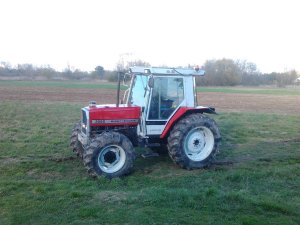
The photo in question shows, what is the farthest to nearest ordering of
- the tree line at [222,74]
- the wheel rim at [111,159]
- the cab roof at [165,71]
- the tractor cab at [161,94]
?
the tree line at [222,74] → the tractor cab at [161,94] → the cab roof at [165,71] → the wheel rim at [111,159]

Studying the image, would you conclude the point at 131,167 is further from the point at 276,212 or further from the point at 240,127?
the point at 240,127

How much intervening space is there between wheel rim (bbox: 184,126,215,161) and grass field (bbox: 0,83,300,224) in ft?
1.39

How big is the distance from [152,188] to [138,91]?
114 inches

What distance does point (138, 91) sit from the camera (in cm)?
939

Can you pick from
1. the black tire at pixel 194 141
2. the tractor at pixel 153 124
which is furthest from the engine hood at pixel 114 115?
the black tire at pixel 194 141

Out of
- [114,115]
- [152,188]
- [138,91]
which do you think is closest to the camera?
[152,188]

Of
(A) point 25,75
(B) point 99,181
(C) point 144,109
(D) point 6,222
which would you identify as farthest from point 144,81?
(A) point 25,75

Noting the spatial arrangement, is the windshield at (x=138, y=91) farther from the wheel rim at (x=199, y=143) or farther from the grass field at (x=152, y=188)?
the grass field at (x=152, y=188)

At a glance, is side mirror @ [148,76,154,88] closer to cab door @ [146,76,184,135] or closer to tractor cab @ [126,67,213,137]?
tractor cab @ [126,67,213,137]

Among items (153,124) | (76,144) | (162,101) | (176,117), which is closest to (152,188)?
(153,124)

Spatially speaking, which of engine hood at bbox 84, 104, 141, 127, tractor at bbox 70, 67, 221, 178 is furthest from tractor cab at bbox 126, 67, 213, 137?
engine hood at bbox 84, 104, 141, 127

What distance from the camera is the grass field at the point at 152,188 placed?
5941 mm

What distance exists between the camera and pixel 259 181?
811 centimetres

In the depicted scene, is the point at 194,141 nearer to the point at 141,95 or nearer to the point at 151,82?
the point at 141,95
